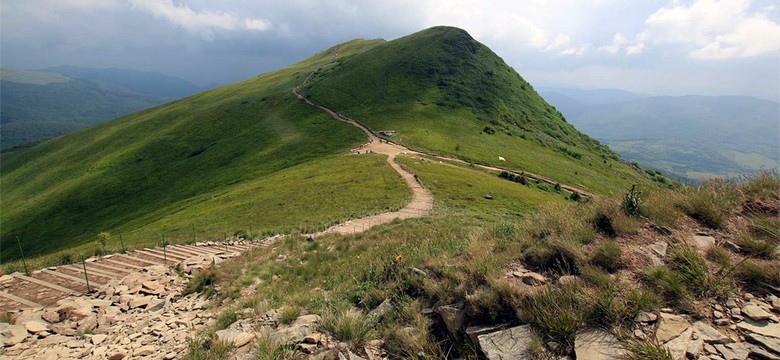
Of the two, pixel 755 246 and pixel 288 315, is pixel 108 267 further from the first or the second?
pixel 755 246

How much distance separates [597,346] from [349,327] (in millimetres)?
4209

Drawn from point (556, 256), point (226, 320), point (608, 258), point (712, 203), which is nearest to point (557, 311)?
point (608, 258)

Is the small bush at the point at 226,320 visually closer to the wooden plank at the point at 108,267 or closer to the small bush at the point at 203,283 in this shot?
the small bush at the point at 203,283

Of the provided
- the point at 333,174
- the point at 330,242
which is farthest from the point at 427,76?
the point at 330,242

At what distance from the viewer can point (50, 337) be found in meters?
8.50

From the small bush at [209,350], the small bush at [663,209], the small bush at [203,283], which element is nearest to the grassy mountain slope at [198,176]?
the small bush at [203,283]

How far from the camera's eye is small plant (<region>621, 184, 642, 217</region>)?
8156 millimetres

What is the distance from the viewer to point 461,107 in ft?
254

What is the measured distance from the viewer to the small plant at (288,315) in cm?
795

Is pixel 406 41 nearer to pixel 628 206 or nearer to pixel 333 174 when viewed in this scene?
pixel 333 174

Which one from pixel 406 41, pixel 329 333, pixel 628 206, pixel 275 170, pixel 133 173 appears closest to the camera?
pixel 329 333

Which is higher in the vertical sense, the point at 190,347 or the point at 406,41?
the point at 406,41

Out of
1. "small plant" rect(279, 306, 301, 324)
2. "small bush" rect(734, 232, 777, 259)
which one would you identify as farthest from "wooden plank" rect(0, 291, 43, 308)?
"small bush" rect(734, 232, 777, 259)

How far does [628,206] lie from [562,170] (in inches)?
2031
